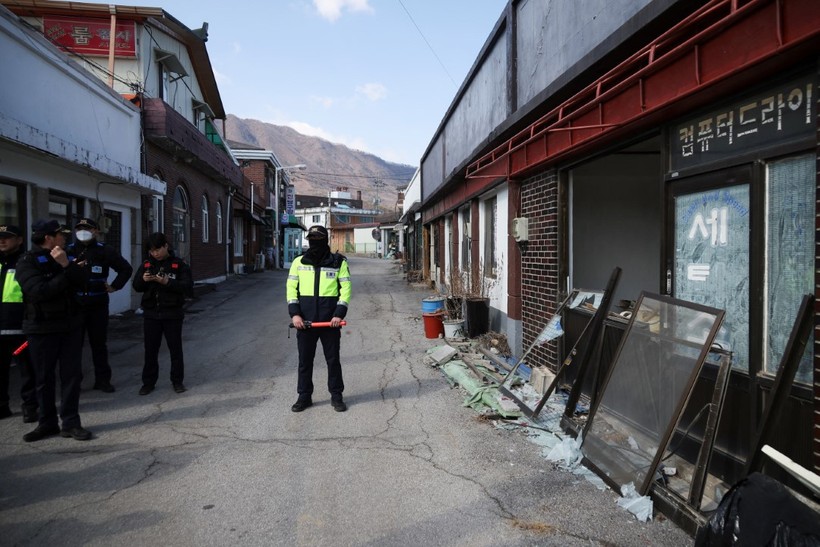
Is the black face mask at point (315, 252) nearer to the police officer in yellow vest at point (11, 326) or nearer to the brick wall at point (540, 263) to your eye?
the police officer in yellow vest at point (11, 326)

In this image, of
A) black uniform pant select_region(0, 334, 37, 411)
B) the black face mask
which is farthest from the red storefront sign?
the black face mask

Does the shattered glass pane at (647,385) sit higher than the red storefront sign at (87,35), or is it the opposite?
the red storefront sign at (87,35)

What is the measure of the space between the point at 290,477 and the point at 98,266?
381 cm

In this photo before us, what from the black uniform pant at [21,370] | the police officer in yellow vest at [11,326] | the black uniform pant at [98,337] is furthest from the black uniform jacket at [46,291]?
the black uniform pant at [98,337]

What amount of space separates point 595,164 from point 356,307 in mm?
7670

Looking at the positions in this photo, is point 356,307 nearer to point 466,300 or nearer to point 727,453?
point 466,300

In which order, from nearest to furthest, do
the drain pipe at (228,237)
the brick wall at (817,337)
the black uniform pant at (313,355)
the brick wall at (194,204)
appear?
the brick wall at (817,337) < the black uniform pant at (313,355) < the brick wall at (194,204) < the drain pipe at (228,237)

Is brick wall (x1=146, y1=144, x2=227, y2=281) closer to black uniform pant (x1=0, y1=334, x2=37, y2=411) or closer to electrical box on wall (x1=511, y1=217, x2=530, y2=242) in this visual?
black uniform pant (x1=0, y1=334, x2=37, y2=411)

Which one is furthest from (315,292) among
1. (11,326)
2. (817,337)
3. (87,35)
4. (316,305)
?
(87,35)

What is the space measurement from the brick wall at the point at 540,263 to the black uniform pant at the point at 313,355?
260 centimetres

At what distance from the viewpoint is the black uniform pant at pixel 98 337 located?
228 inches

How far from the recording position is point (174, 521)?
316 cm

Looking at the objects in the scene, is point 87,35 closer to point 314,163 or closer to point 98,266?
point 98,266

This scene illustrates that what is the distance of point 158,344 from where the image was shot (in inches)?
232
